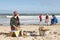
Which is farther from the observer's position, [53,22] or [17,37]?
[53,22]

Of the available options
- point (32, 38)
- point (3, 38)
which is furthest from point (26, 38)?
point (3, 38)

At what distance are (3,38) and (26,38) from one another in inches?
49.1

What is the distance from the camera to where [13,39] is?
1120 centimetres

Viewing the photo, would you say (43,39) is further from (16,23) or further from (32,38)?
(16,23)

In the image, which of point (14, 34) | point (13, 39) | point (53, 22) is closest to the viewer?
point (13, 39)

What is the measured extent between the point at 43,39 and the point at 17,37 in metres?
1.45

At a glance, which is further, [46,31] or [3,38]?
[46,31]

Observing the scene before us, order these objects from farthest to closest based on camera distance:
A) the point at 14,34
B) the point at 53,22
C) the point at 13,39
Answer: the point at 53,22, the point at 14,34, the point at 13,39

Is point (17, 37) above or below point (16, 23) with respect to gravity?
below

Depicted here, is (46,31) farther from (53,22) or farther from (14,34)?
(53,22)

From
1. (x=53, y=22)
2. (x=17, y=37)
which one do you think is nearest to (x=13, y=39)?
(x=17, y=37)

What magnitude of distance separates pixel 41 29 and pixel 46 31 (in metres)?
0.32

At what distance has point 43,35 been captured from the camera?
1260 cm

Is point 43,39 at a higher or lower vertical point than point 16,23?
lower
